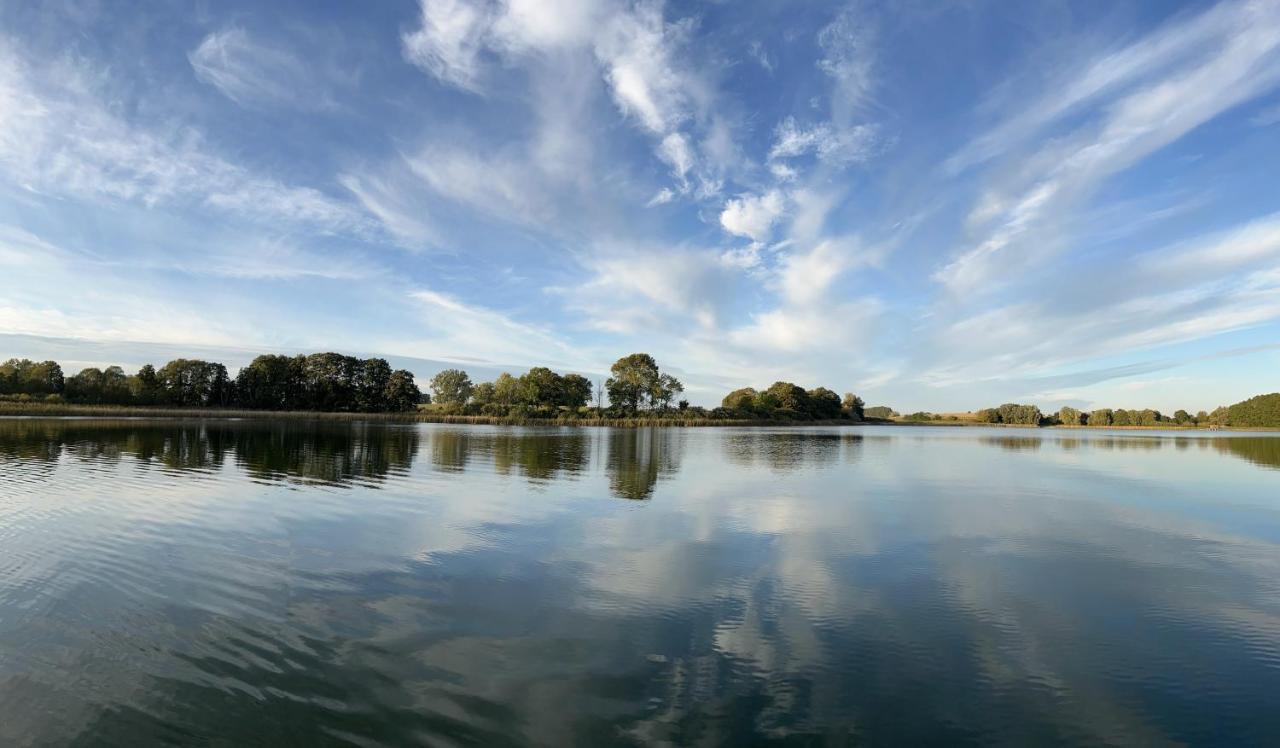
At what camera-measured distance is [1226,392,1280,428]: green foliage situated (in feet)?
537

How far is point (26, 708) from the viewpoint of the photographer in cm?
571

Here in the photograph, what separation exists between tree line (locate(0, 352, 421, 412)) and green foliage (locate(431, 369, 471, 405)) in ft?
125

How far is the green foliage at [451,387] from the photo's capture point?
582ft

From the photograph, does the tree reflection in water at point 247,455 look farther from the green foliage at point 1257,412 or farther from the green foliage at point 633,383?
the green foliage at point 1257,412

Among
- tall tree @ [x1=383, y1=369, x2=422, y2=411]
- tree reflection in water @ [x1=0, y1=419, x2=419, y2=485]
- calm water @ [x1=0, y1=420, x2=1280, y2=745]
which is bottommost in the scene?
calm water @ [x1=0, y1=420, x2=1280, y2=745]

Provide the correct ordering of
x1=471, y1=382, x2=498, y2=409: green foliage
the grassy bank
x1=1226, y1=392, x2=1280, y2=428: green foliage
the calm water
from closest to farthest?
the calm water → the grassy bank → x1=471, y1=382, x2=498, y2=409: green foliage → x1=1226, y1=392, x2=1280, y2=428: green foliage

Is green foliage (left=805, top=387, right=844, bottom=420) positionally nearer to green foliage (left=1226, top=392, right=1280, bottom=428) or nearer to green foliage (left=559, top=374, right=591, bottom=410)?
green foliage (left=559, top=374, right=591, bottom=410)

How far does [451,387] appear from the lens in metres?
178

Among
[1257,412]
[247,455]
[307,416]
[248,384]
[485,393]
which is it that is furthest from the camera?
[1257,412]

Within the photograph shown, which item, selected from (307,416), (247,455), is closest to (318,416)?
(307,416)

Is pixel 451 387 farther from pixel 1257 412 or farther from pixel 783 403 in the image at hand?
pixel 1257 412

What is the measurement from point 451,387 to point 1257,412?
234 m

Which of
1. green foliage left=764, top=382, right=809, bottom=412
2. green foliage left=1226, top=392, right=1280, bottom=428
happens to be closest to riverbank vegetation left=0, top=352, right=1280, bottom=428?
green foliage left=764, top=382, right=809, bottom=412

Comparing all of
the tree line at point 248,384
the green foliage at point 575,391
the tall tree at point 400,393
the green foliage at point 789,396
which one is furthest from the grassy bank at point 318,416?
the green foliage at point 789,396
